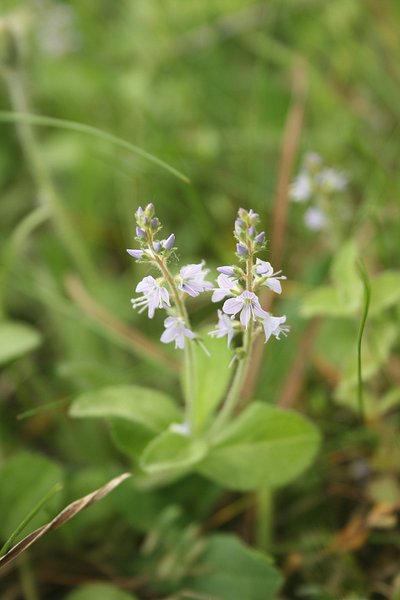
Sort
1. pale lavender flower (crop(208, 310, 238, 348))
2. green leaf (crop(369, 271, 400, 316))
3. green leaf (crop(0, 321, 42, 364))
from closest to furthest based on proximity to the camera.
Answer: pale lavender flower (crop(208, 310, 238, 348)) < green leaf (crop(369, 271, 400, 316)) < green leaf (crop(0, 321, 42, 364))

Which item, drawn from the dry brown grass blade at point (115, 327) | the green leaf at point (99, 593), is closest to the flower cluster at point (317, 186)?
the dry brown grass blade at point (115, 327)

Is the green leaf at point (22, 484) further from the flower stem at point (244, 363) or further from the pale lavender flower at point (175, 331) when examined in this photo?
the pale lavender flower at point (175, 331)

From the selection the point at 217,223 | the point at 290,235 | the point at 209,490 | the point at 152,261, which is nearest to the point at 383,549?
the point at 209,490

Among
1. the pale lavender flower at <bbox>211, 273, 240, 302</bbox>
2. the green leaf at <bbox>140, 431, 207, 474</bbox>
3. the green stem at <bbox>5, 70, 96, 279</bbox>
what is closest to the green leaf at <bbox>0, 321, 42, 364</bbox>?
the green stem at <bbox>5, 70, 96, 279</bbox>

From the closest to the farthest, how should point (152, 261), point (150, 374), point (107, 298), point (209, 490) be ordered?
point (152, 261)
point (209, 490)
point (150, 374)
point (107, 298)

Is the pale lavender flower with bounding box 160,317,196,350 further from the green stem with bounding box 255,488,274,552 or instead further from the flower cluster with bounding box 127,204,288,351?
the green stem with bounding box 255,488,274,552

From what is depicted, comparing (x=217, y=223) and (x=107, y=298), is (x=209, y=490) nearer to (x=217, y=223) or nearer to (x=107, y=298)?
(x=107, y=298)
